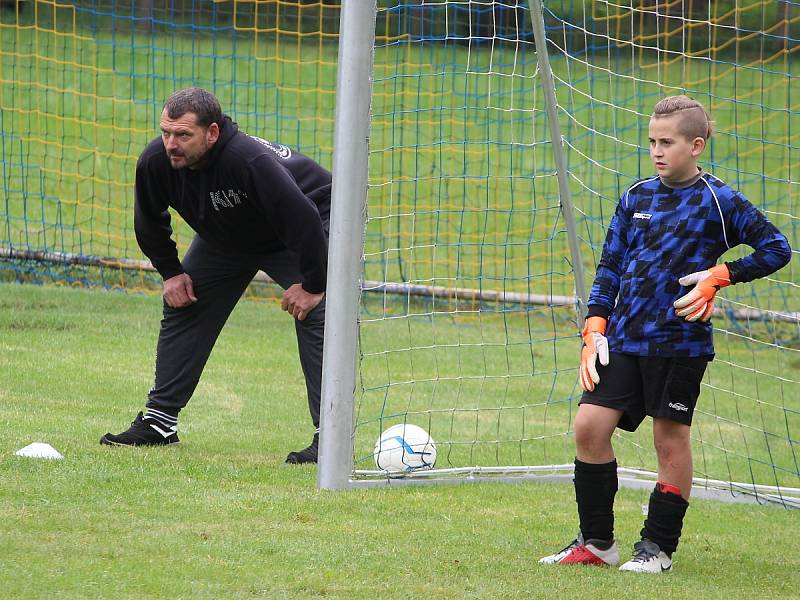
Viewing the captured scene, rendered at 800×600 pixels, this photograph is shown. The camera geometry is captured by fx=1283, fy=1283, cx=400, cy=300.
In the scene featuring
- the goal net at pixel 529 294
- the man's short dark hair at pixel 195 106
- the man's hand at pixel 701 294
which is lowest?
the goal net at pixel 529 294

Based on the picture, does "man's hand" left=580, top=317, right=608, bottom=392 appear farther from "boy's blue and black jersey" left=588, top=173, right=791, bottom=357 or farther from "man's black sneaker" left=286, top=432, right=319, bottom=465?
"man's black sneaker" left=286, top=432, right=319, bottom=465

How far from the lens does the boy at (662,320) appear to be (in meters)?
4.39

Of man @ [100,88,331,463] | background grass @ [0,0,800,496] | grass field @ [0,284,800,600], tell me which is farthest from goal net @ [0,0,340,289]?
man @ [100,88,331,463]

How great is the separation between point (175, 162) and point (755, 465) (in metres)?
3.75

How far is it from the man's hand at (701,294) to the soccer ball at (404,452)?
196 centimetres

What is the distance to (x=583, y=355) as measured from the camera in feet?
14.8

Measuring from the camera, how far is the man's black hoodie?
5680 millimetres

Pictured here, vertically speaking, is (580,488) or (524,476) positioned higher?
(580,488)

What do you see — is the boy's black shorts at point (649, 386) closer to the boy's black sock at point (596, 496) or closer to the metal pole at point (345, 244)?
the boy's black sock at point (596, 496)

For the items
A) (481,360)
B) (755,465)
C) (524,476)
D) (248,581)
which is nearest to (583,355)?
(248,581)

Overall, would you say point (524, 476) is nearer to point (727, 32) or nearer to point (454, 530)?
point (454, 530)

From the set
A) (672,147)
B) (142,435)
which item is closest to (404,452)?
(142,435)

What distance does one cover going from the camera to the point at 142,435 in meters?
6.08

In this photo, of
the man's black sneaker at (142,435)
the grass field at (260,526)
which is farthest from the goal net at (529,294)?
the man's black sneaker at (142,435)
